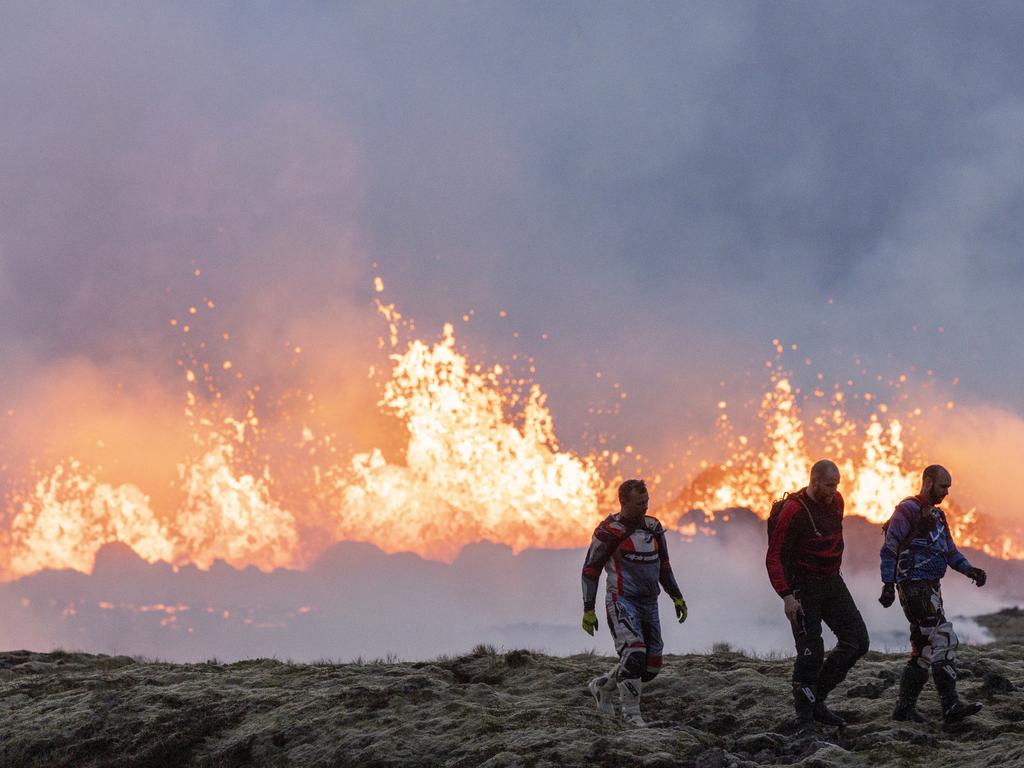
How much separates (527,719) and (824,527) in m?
4.02

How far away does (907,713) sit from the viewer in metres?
11.4

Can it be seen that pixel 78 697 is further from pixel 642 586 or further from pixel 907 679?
pixel 907 679

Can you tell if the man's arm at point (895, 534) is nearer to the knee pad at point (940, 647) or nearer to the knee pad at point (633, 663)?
the knee pad at point (940, 647)

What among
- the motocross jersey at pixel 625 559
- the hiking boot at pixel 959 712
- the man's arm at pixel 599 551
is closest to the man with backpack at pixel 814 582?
the hiking boot at pixel 959 712

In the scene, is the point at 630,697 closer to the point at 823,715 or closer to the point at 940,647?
the point at 823,715

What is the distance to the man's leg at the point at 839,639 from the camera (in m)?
11.0

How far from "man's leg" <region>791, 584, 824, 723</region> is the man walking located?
1413 millimetres

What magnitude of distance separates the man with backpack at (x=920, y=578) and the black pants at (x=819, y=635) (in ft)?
1.81

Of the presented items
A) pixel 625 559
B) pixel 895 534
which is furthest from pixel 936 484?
pixel 625 559

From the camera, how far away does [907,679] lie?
11367mm

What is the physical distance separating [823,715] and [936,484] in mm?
2764

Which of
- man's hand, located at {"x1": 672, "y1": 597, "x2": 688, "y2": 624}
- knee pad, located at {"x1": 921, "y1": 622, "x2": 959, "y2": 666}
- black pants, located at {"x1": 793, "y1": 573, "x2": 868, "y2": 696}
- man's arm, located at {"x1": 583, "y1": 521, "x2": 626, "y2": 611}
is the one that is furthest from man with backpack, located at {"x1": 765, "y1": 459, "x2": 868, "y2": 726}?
man's arm, located at {"x1": 583, "y1": 521, "x2": 626, "y2": 611}

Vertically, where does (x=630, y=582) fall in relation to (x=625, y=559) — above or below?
below

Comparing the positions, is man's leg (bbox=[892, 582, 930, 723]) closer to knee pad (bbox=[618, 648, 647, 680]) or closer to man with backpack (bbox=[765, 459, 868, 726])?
man with backpack (bbox=[765, 459, 868, 726])
